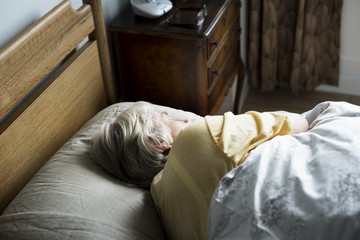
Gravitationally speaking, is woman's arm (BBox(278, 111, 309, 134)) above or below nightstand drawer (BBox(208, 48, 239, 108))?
above

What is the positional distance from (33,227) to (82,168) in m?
0.24

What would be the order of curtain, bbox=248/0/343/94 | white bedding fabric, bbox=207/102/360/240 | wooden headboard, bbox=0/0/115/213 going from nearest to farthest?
white bedding fabric, bbox=207/102/360/240, wooden headboard, bbox=0/0/115/213, curtain, bbox=248/0/343/94

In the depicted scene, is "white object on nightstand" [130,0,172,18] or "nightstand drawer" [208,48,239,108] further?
"nightstand drawer" [208,48,239,108]

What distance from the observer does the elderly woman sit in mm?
1179

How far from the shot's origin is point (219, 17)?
6.21ft

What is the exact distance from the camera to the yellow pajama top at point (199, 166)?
117cm

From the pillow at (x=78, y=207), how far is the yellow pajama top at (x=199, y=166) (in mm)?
80

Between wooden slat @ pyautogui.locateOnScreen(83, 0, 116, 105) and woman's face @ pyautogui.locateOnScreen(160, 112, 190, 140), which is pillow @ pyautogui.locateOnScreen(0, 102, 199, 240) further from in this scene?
wooden slat @ pyautogui.locateOnScreen(83, 0, 116, 105)

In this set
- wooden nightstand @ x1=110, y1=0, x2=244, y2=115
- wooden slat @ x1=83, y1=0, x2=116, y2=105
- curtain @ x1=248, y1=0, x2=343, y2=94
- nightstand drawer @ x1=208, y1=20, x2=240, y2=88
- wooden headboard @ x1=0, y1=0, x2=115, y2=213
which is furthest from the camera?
curtain @ x1=248, y1=0, x2=343, y2=94

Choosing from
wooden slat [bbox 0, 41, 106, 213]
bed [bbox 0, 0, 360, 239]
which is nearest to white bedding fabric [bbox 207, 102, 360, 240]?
bed [bbox 0, 0, 360, 239]

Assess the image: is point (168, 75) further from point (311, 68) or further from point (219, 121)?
point (311, 68)

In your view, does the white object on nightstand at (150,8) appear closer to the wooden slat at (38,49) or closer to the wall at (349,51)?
the wooden slat at (38,49)

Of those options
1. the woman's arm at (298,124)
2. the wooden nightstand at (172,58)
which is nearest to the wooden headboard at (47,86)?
the wooden nightstand at (172,58)

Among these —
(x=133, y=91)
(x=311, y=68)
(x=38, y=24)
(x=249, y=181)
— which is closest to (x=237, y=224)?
(x=249, y=181)
